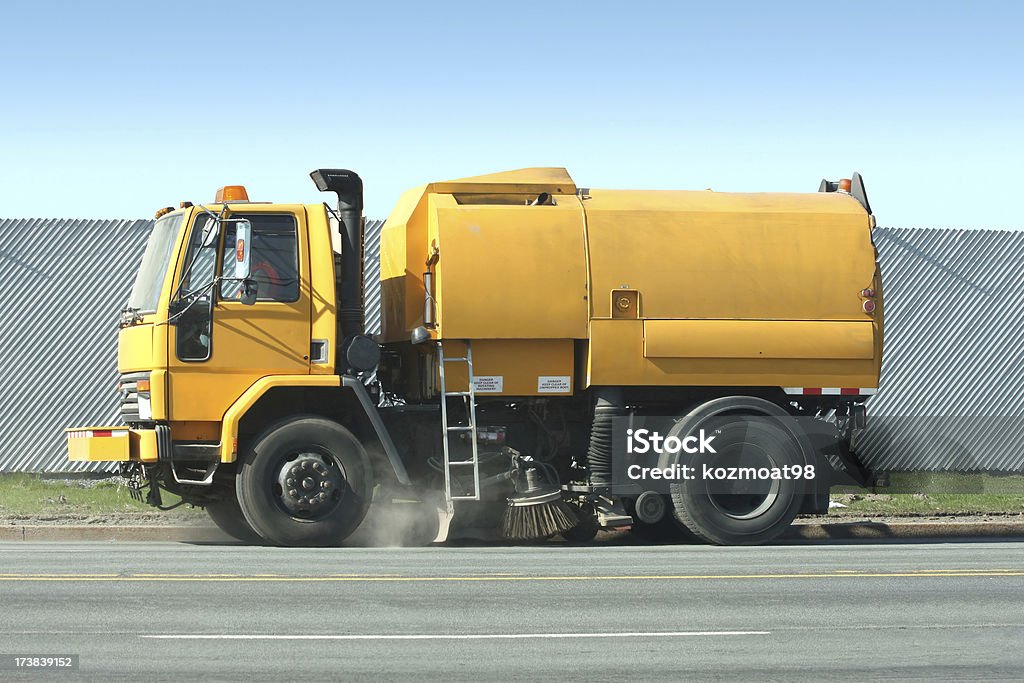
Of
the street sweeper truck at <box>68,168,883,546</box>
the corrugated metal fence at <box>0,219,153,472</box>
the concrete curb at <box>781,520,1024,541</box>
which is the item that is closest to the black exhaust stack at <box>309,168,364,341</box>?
the street sweeper truck at <box>68,168,883,546</box>

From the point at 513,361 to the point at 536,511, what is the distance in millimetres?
1447

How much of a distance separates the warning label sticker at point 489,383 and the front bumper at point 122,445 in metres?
2.96

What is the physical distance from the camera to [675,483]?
13.1 metres

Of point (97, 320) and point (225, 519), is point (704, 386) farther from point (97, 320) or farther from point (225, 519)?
point (97, 320)

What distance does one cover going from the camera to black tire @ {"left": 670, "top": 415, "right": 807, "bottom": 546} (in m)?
13.1

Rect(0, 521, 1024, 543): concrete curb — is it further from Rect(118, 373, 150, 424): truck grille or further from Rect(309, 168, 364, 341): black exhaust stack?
Rect(309, 168, 364, 341): black exhaust stack

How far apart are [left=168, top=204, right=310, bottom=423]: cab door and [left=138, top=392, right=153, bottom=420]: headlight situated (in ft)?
0.76

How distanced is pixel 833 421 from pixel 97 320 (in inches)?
378

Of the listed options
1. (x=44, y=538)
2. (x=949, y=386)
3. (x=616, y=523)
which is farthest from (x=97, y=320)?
(x=949, y=386)

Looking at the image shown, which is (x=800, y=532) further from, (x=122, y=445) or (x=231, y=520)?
(x=122, y=445)

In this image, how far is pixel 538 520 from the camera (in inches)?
517

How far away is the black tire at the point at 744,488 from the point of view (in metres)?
13.1

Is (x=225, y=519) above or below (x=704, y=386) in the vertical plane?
below

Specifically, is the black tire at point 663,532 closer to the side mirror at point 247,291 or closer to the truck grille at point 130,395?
the side mirror at point 247,291
